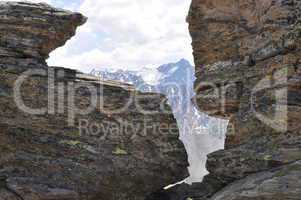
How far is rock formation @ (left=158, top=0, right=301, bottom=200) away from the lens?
92.2ft

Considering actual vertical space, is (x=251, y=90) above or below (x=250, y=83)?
below

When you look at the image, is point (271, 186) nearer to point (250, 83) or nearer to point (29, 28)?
point (250, 83)

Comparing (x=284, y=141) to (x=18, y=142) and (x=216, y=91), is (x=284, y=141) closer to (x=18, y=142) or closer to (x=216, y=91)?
(x=216, y=91)

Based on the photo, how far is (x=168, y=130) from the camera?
126 feet

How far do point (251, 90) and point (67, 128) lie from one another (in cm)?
1508

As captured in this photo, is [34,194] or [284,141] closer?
[284,141]

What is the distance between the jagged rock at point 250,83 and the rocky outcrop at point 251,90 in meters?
0.06

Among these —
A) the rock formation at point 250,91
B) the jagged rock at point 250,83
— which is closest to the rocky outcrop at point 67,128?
the rock formation at point 250,91

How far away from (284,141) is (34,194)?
1820cm

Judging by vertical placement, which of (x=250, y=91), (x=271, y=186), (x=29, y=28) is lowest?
(x=271, y=186)

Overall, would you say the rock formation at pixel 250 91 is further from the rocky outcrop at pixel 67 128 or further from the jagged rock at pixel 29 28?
the jagged rock at pixel 29 28

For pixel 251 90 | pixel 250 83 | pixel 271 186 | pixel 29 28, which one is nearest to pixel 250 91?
pixel 251 90

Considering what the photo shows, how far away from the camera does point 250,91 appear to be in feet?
108

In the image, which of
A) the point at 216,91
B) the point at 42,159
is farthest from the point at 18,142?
the point at 216,91
